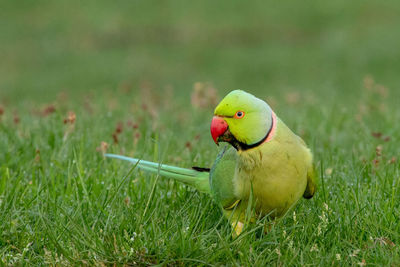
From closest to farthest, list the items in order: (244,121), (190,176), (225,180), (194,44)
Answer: (244,121) < (225,180) < (190,176) < (194,44)

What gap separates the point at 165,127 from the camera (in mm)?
5418

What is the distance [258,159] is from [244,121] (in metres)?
0.20

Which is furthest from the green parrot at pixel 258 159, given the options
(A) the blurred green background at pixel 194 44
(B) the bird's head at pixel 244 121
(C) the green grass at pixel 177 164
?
(A) the blurred green background at pixel 194 44

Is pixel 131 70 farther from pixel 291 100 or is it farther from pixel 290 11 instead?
pixel 291 100

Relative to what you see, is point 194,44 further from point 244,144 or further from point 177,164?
point 244,144

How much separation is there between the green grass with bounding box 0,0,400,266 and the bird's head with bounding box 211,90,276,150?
17.7 inches

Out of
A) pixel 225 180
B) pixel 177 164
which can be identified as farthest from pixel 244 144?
pixel 177 164

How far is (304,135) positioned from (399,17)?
36.2ft

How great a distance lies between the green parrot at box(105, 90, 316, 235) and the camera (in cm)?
271

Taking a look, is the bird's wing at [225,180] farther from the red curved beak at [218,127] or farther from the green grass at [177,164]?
the red curved beak at [218,127]

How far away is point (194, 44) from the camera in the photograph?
14211mm

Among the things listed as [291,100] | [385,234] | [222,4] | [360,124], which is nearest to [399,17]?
[222,4]

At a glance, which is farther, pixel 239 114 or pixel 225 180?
pixel 225 180

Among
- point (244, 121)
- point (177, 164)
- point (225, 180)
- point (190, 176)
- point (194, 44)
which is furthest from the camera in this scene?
point (194, 44)
